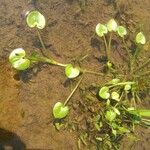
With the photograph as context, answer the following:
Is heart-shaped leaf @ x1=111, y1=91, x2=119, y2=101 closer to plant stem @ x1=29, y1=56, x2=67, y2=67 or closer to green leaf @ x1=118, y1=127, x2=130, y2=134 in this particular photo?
green leaf @ x1=118, y1=127, x2=130, y2=134

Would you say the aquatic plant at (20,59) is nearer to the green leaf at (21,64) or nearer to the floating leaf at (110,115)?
the green leaf at (21,64)

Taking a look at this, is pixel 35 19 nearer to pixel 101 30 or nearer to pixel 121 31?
pixel 101 30

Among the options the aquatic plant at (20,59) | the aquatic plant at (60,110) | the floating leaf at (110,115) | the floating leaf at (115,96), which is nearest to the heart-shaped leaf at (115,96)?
the floating leaf at (115,96)

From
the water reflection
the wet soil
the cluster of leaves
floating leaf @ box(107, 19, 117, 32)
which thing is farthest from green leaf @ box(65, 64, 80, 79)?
the water reflection

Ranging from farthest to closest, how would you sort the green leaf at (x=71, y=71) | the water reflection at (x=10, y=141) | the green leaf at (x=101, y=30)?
1. the green leaf at (x=101, y=30)
2. the green leaf at (x=71, y=71)
3. the water reflection at (x=10, y=141)

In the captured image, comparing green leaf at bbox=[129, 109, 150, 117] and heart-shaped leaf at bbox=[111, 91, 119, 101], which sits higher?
heart-shaped leaf at bbox=[111, 91, 119, 101]
